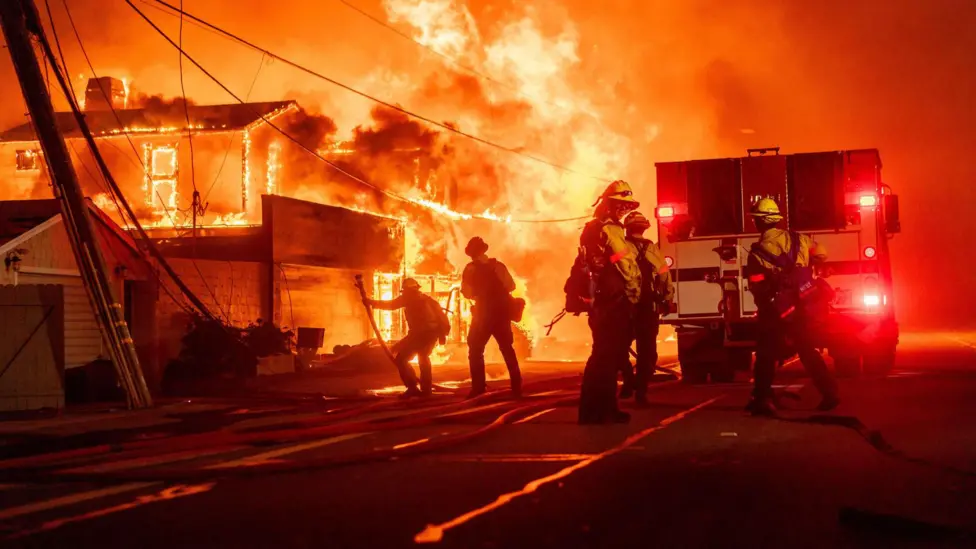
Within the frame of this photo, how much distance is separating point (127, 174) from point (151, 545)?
32.2m

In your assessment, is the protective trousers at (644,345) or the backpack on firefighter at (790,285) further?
the protective trousers at (644,345)

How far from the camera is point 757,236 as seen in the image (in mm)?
16203

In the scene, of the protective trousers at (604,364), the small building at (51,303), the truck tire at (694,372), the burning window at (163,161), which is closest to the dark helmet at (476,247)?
the protective trousers at (604,364)

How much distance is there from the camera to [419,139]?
37.6m

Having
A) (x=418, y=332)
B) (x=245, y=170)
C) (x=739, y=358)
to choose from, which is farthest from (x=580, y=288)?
(x=245, y=170)

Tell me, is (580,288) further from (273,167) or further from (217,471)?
(273,167)

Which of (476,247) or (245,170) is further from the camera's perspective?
(245,170)

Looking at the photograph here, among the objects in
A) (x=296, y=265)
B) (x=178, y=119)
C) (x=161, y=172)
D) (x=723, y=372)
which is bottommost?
(x=723, y=372)

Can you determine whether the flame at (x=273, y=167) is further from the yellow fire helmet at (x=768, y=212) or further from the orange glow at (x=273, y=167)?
the yellow fire helmet at (x=768, y=212)

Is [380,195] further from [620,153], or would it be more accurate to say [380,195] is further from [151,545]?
[151,545]

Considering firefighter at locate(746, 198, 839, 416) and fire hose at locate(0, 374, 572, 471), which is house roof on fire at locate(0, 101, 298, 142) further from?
firefighter at locate(746, 198, 839, 416)

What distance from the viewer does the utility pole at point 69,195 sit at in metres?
13.6

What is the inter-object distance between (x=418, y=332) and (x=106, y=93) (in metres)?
28.9

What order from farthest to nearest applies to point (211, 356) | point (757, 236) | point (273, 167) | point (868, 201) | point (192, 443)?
point (273, 167) → point (211, 356) → point (757, 236) → point (868, 201) → point (192, 443)
